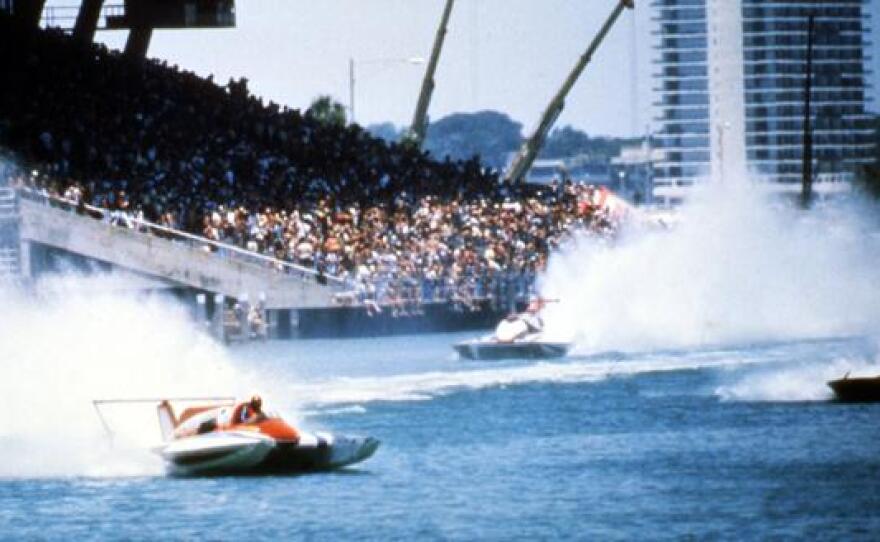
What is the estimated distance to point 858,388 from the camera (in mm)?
72625

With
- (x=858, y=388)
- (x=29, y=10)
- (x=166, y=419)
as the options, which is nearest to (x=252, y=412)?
(x=166, y=419)

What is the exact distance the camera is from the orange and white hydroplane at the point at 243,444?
58406 mm

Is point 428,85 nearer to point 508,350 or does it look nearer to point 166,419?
point 508,350

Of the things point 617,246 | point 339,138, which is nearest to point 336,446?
point 339,138

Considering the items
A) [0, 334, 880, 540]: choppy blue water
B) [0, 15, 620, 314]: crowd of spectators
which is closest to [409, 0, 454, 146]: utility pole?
[0, 15, 620, 314]: crowd of spectators

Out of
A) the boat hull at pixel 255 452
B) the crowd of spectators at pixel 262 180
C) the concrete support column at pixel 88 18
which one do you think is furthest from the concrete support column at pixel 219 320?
the boat hull at pixel 255 452

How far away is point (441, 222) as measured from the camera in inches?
4107

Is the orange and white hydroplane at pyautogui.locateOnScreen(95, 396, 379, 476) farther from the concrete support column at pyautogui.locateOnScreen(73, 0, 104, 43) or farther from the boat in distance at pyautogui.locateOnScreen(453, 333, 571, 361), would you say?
the concrete support column at pyautogui.locateOnScreen(73, 0, 104, 43)

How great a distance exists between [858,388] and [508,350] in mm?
20990

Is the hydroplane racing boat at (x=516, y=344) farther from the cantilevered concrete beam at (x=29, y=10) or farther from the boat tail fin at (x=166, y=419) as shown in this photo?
the boat tail fin at (x=166, y=419)

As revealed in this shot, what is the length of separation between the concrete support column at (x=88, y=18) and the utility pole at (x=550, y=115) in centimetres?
3592

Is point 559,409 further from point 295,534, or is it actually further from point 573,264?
point 573,264

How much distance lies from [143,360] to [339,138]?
3681cm

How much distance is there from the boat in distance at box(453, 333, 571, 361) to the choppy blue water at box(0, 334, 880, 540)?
5277 mm
